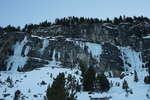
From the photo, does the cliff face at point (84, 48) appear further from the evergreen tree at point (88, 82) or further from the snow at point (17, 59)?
the evergreen tree at point (88, 82)

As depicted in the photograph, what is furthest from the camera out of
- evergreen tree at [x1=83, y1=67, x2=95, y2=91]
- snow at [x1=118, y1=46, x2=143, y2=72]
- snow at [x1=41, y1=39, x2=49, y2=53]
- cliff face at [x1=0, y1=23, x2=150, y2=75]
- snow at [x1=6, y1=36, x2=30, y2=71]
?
snow at [x1=118, y1=46, x2=143, y2=72]

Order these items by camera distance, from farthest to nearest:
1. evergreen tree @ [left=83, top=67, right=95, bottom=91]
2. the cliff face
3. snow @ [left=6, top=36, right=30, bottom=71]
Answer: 1. the cliff face
2. snow @ [left=6, top=36, right=30, bottom=71]
3. evergreen tree @ [left=83, top=67, right=95, bottom=91]

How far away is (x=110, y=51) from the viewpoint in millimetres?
59781

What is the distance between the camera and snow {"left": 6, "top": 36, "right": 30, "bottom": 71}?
50.7 meters

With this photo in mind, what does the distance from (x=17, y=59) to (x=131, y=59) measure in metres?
42.9

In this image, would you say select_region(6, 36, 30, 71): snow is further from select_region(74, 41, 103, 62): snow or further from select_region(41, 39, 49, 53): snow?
select_region(74, 41, 103, 62): snow

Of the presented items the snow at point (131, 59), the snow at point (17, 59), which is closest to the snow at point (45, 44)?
the snow at point (17, 59)

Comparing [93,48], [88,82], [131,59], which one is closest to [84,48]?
[93,48]

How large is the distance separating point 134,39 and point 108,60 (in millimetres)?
16252

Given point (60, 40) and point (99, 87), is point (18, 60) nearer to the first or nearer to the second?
point (60, 40)

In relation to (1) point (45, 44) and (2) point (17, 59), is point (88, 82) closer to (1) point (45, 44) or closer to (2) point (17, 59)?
(1) point (45, 44)

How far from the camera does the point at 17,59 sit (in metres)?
52.4

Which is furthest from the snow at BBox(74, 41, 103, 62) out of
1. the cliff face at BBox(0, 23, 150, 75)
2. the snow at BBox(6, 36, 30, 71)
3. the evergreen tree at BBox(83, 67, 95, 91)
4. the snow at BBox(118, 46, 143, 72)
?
the evergreen tree at BBox(83, 67, 95, 91)

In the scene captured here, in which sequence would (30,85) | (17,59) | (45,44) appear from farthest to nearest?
(45,44)
(17,59)
(30,85)
